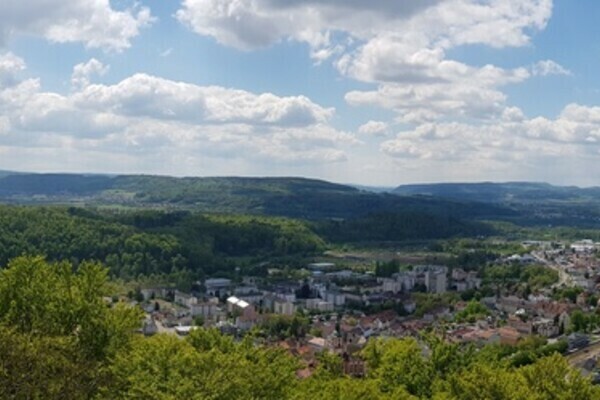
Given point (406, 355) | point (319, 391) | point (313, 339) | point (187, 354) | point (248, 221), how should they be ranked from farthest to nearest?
point (248, 221) → point (313, 339) → point (406, 355) → point (319, 391) → point (187, 354)

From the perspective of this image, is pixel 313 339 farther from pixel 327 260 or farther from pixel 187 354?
pixel 327 260

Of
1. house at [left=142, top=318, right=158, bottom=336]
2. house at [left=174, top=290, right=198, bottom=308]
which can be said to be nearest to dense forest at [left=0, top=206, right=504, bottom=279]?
house at [left=174, top=290, right=198, bottom=308]

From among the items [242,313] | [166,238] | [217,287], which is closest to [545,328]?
[242,313]

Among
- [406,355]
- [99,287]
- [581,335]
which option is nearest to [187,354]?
[99,287]

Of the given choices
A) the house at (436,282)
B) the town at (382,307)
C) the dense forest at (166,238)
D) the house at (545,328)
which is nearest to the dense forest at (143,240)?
the dense forest at (166,238)

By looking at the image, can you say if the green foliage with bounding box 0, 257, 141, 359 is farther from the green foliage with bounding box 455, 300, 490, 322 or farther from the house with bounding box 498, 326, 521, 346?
the green foliage with bounding box 455, 300, 490, 322

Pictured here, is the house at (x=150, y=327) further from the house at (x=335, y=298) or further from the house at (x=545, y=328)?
the house at (x=545, y=328)

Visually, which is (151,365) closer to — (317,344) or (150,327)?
(317,344)

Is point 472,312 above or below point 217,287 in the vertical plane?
above
